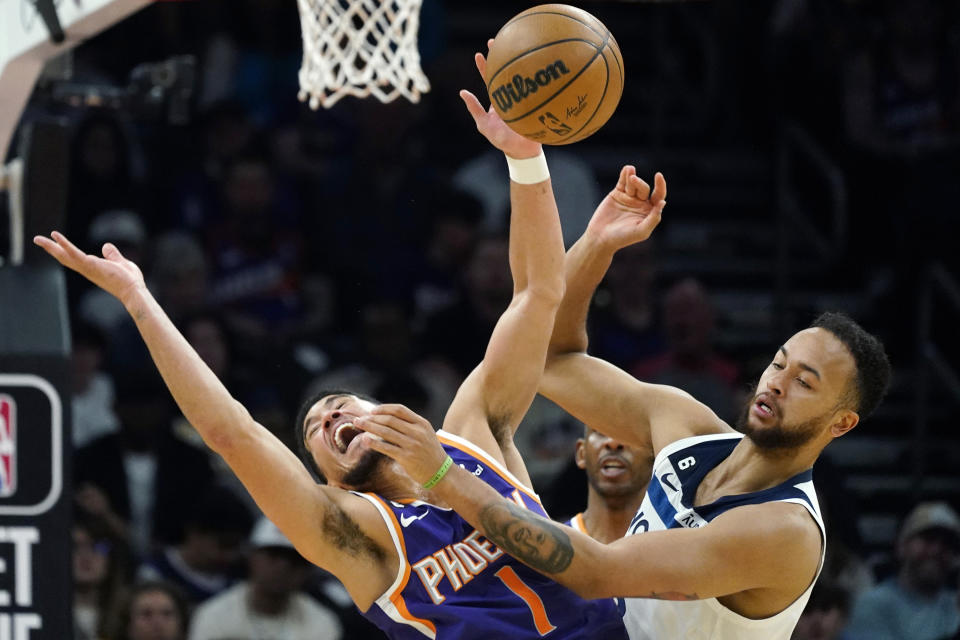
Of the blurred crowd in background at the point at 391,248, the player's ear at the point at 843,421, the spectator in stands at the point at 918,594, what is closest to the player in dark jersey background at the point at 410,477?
the player's ear at the point at 843,421

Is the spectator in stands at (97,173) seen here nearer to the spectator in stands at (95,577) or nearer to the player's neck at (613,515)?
the spectator in stands at (95,577)

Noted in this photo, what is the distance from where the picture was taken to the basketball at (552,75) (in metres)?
3.90

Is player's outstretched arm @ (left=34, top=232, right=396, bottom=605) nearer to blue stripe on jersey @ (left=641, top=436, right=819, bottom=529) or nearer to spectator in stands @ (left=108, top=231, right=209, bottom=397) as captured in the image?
blue stripe on jersey @ (left=641, top=436, right=819, bottom=529)

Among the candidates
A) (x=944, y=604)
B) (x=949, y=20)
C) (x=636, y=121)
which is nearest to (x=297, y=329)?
(x=636, y=121)

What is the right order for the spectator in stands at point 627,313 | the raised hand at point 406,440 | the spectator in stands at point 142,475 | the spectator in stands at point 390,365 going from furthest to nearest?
the spectator in stands at point 627,313, the spectator in stands at point 390,365, the spectator in stands at point 142,475, the raised hand at point 406,440

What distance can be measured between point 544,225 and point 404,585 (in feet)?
A: 3.56

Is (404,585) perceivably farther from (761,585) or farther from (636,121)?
(636,121)

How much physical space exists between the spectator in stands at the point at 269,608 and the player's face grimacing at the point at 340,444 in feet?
6.77

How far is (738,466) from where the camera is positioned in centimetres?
392

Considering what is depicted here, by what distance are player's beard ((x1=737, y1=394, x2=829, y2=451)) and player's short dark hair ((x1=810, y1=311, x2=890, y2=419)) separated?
0.13 m

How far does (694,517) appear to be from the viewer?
3.87 m

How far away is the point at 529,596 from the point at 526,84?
52.4 inches

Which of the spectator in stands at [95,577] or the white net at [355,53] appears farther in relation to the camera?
the spectator in stands at [95,577]

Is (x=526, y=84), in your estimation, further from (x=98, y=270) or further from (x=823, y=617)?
(x=823, y=617)
